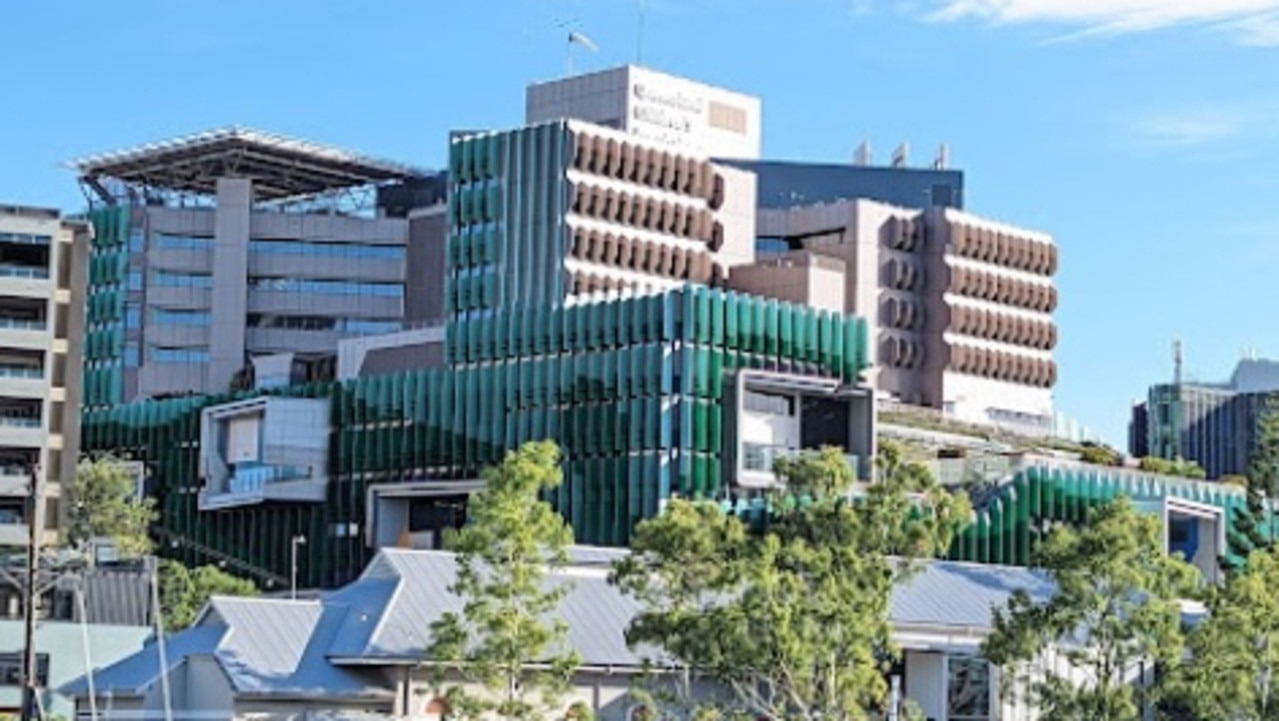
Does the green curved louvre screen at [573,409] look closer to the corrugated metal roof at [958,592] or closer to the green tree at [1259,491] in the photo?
the green tree at [1259,491]

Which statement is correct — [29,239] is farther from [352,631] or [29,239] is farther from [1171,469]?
[1171,469]

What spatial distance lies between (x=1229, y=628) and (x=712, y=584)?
22093 mm

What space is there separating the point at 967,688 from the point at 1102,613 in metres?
21.1

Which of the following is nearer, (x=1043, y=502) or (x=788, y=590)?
(x=788, y=590)

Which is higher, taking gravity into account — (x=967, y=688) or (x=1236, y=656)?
(x=1236, y=656)

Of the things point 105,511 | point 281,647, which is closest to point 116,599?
point 281,647

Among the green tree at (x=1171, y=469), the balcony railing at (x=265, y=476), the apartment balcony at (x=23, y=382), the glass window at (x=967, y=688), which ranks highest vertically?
the apartment balcony at (x=23, y=382)

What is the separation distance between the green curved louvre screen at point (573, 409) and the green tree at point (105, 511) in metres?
14.6

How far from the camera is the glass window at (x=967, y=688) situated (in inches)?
4331

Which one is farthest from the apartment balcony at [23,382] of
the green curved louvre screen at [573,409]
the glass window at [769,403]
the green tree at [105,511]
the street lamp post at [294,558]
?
the glass window at [769,403]

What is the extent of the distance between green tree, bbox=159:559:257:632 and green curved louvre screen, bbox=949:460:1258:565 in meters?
41.2

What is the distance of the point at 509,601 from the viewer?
8756cm

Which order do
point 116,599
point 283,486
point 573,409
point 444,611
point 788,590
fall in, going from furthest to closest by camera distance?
point 283,486
point 573,409
point 116,599
point 444,611
point 788,590

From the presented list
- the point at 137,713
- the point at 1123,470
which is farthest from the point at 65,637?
the point at 1123,470
